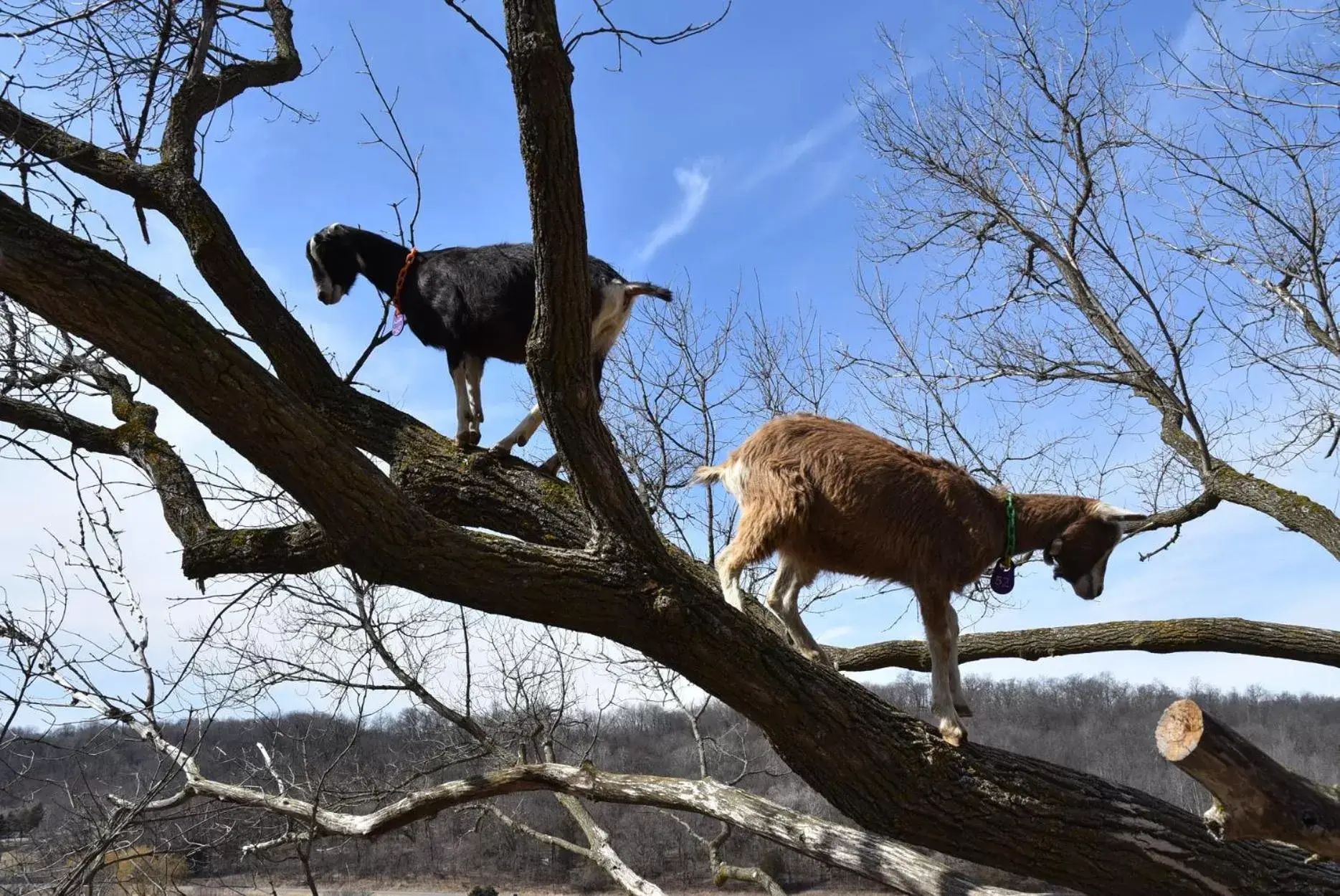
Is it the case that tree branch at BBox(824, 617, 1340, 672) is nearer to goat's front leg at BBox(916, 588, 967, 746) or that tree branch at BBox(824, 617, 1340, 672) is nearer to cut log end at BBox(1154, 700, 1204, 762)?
goat's front leg at BBox(916, 588, 967, 746)

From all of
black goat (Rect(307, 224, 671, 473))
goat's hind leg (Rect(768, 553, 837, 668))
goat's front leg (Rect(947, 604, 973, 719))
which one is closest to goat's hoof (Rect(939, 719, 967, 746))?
goat's front leg (Rect(947, 604, 973, 719))

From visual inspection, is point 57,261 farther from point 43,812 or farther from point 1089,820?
point 43,812

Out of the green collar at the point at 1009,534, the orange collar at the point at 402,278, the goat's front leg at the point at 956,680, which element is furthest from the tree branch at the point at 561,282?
the orange collar at the point at 402,278

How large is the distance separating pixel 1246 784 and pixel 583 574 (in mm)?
2306

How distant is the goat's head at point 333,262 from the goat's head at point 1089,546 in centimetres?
394

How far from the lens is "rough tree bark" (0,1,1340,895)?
108 inches

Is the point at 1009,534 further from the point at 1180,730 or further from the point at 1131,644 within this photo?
the point at 1131,644

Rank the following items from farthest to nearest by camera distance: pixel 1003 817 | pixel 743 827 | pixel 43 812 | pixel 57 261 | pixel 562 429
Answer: pixel 43 812
pixel 743 827
pixel 1003 817
pixel 562 429
pixel 57 261

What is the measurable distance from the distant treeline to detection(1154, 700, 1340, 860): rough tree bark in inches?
170

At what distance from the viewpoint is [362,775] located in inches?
287

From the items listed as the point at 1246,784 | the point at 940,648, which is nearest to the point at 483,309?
the point at 940,648

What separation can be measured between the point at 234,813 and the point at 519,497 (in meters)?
4.63

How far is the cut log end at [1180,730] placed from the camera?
119 inches

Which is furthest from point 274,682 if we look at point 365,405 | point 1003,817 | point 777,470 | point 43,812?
point 1003,817
